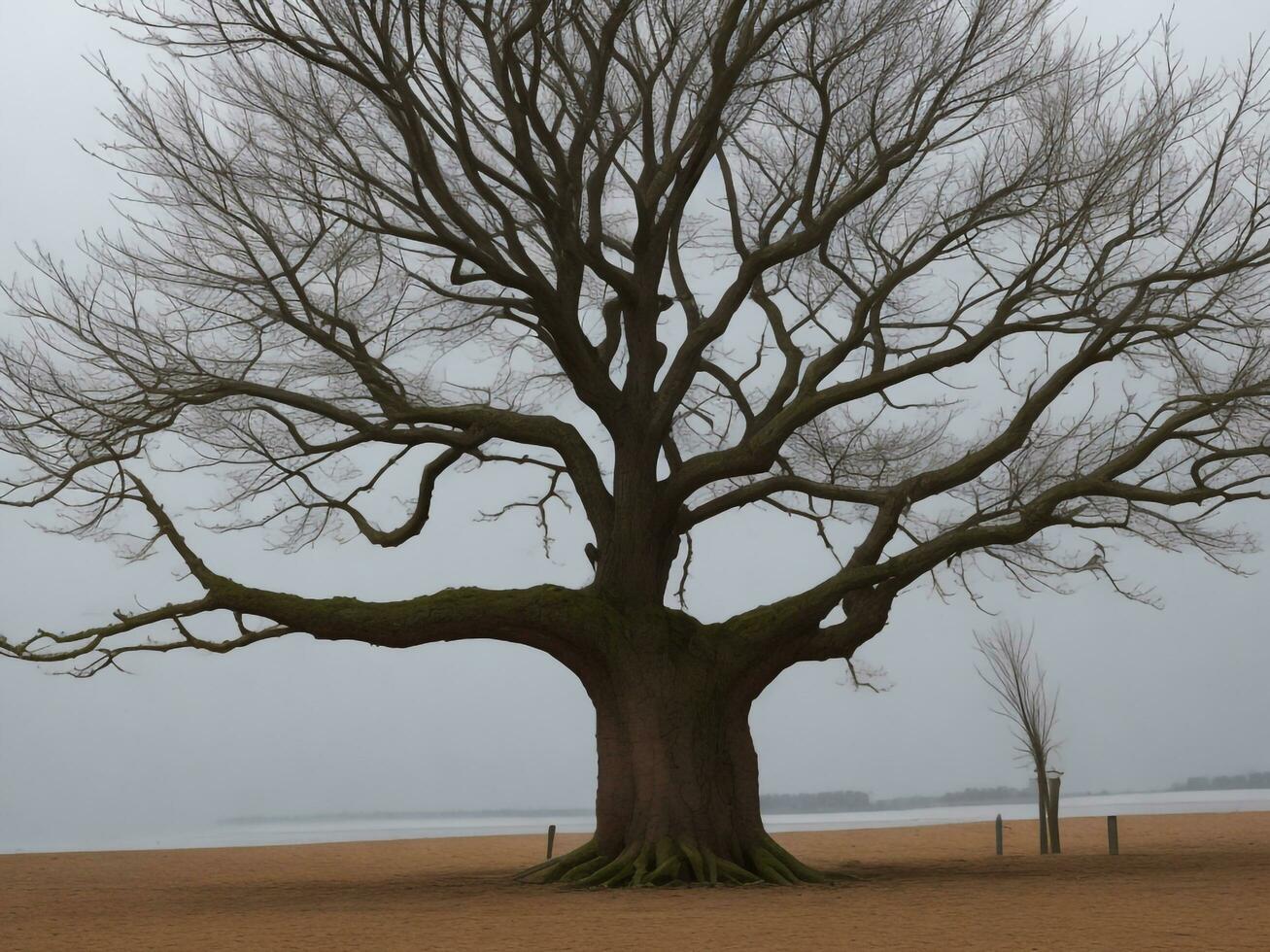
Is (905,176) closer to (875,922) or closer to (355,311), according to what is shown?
(355,311)

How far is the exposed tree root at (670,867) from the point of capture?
38.7ft

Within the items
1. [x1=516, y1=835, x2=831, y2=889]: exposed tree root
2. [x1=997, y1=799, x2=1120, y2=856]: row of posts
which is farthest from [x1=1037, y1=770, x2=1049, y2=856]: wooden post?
[x1=516, y1=835, x2=831, y2=889]: exposed tree root

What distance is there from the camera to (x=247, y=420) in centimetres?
1355

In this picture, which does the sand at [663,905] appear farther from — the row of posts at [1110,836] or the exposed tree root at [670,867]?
the exposed tree root at [670,867]

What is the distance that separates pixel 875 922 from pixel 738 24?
7.69m

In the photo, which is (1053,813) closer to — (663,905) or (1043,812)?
(1043,812)

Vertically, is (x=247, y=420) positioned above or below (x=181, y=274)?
below

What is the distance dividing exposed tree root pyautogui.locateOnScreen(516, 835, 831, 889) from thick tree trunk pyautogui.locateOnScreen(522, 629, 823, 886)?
0.04ft

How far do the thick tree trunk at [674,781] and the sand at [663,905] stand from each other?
28.3 inches

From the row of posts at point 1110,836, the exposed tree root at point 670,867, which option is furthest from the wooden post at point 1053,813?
the exposed tree root at point 670,867

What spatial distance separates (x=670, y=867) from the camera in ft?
38.7

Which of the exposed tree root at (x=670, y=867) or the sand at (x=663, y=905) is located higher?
the exposed tree root at (x=670, y=867)

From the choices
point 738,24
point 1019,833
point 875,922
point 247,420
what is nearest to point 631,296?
point 738,24

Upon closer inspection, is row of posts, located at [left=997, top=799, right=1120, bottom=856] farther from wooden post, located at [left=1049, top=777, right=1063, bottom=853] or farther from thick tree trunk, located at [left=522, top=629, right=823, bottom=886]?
thick tree trunk, located at [left=522, top=629, right=823, bottom=886]
